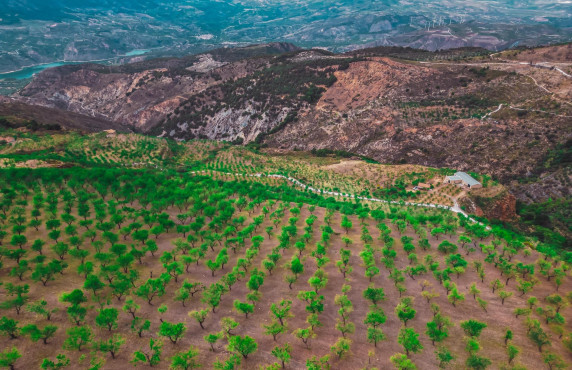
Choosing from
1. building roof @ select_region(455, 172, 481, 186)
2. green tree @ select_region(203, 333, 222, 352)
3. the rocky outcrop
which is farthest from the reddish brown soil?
building roof @ select_region(455, 172, 481, 186)

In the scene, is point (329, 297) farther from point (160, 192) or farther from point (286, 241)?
point (160, 192)

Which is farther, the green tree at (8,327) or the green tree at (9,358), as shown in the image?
the green tree at (8,327)

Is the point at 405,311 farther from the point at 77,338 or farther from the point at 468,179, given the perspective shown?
the point at 468,179

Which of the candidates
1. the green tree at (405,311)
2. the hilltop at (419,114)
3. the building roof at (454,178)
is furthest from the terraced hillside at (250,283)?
the hilltop at (419,114)

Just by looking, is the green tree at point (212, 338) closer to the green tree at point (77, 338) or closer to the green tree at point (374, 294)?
the green tree at point (77, 338)

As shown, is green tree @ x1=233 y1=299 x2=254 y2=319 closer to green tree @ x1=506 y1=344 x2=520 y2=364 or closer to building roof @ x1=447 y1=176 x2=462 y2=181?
green tree @ x1=506 y1=344 x2=520 y2=364

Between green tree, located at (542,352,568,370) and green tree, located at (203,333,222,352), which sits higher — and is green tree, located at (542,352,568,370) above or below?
below

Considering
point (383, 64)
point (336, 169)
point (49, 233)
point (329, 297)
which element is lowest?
point (336, 169)

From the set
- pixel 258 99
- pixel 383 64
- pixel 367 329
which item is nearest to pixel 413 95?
pixel 383 64
